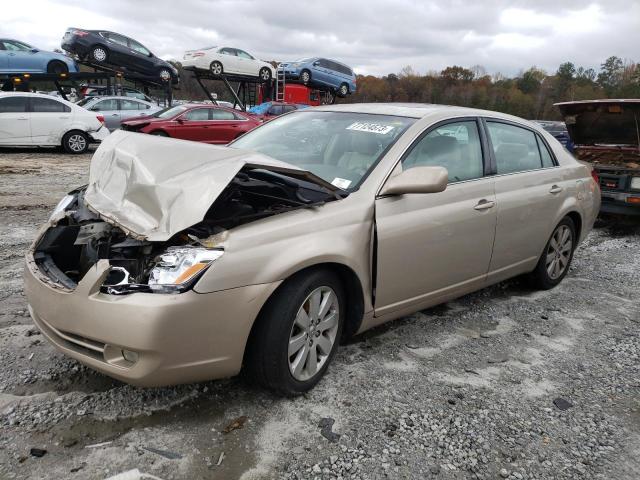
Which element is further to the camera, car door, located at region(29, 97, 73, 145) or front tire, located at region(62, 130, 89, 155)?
front tire, located at region(62, 130, 89, 155)

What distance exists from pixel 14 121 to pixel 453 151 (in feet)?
39.0

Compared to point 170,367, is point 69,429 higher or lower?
lower

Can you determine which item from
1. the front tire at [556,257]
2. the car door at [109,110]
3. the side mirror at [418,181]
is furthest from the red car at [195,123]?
the side mirror at [418,181]

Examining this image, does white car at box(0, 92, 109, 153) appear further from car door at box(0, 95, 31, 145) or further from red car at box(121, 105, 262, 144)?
red car at box(121, 105, 262, 144)

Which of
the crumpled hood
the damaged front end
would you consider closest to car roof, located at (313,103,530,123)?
the damaged front end

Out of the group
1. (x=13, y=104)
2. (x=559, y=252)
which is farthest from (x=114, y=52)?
(x=559, y=252)

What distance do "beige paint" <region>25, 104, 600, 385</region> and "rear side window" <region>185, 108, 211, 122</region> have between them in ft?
35.1

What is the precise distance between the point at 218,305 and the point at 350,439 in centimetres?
89

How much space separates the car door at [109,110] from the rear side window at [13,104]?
10.2ft

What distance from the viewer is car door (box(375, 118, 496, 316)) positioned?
2980 mm

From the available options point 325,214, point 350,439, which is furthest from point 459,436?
point 325,214

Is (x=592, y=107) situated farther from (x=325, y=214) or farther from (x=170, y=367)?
(x=170, y=367)

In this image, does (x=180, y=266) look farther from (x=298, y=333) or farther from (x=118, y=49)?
(x=118, y=49)

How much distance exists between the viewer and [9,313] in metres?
3.53
